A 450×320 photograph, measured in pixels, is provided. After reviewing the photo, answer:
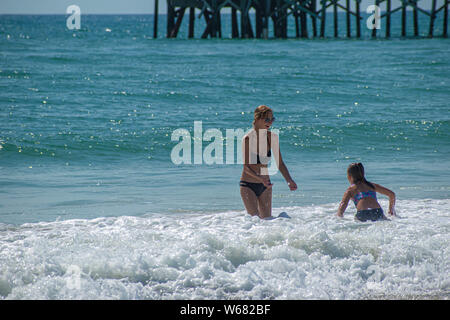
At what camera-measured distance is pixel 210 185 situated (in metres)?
7.61

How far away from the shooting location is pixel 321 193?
708cm

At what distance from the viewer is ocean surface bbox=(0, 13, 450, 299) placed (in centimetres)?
419

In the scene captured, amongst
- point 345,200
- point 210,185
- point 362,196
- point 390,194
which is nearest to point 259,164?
point 345,200

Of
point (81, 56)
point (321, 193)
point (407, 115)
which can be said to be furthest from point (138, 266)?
point (81, 56)

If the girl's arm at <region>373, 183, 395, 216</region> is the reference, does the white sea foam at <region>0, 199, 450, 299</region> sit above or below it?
below

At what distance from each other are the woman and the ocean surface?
0.64ft

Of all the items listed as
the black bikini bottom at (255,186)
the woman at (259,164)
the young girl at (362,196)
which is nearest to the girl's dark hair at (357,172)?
the young girl at (362,196)

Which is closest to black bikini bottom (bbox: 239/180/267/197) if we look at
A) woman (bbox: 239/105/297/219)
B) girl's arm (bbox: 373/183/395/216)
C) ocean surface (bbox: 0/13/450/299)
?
woman (bbox: 239/105/297/219)

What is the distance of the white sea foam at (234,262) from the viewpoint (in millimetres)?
4008

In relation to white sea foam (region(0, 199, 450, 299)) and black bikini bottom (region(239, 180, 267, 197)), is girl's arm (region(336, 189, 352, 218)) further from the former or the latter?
black bikini bottom (region(239, 180, 267, 197))

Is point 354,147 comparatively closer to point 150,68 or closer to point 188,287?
point 188,287

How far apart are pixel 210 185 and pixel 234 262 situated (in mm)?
3211

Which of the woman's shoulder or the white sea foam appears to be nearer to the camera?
the white sea foam
